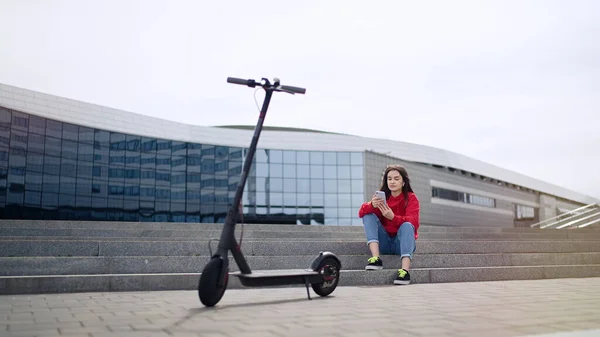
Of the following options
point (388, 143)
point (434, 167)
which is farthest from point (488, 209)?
point (388, 143)

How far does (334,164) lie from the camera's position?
1801 inches

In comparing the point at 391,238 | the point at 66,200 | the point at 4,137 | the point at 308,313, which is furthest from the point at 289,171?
the point at 308,313

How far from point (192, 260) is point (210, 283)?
8.14 feet

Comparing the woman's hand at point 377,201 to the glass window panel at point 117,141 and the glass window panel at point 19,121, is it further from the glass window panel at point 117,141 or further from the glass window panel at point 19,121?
the glass window panel at point 117,141

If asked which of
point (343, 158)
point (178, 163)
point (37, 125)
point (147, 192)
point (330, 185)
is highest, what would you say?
point (37, 125)

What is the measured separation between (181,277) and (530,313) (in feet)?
12.7

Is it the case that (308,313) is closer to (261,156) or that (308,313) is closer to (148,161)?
(148,161)

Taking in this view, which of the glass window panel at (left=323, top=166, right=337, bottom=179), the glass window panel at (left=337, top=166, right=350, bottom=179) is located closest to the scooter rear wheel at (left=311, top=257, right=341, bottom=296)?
the glass window panel at (left=323, top=166, right=337, bottom=179)

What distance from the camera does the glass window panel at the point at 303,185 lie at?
44188 mm

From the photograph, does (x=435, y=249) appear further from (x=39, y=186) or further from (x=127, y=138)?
(x=127, y=138)

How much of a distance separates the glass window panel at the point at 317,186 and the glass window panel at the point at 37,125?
1972 centimetres

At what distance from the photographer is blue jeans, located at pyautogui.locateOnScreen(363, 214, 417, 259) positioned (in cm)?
734

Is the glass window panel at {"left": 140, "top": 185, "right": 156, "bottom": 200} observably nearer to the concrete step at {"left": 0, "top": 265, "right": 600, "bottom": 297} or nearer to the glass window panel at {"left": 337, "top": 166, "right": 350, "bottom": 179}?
the glass window panel at {"left": 337, "top": 166, "right": 350, "bottom": 179}

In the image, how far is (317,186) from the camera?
147ft
